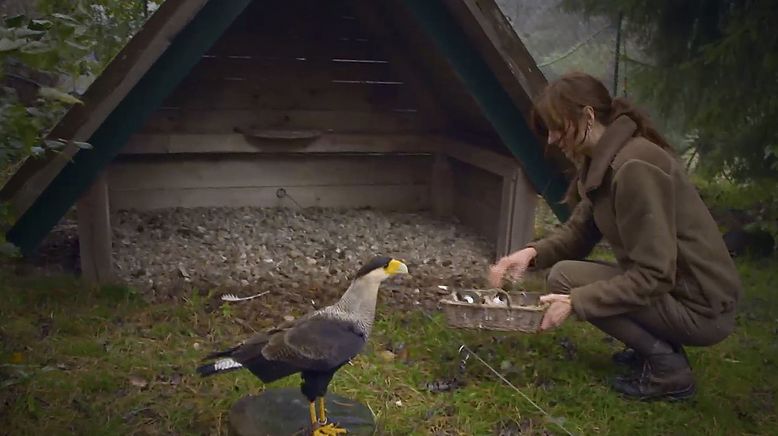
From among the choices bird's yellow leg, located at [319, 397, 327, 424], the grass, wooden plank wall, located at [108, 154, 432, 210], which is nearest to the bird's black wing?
bird's yellow leg, located at [319, 397, 327, 424]

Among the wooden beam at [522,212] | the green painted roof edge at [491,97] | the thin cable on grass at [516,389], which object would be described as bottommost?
the thin cable on grass at [516,389]

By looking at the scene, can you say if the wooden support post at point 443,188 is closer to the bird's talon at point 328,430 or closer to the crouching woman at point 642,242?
the crouching woman at point 642,242

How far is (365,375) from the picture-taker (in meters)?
3.32

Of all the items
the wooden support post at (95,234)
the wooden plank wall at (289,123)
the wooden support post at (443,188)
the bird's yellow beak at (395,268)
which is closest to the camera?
the bird's yellow beak at (395,268)

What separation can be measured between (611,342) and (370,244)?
1.89 metres

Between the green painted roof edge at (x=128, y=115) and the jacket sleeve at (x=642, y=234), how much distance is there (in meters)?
2.17

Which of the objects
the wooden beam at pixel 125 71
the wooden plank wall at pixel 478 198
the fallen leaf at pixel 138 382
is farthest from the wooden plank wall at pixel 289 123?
the fallen leaf at pixel 138 382

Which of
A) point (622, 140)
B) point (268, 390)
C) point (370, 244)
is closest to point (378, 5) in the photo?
point (370, 244)

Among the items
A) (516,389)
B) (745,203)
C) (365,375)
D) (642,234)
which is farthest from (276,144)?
(745,203)

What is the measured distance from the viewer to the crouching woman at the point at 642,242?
8.99 feet

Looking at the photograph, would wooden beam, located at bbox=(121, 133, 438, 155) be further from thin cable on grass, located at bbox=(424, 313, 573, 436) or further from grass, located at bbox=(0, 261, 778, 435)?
thin cable on grass, located at bbox=(424, 313, 573, 436)

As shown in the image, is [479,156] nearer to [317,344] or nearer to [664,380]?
[664,380]

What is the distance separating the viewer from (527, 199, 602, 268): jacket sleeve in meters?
3.36

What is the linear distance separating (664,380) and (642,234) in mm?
754
